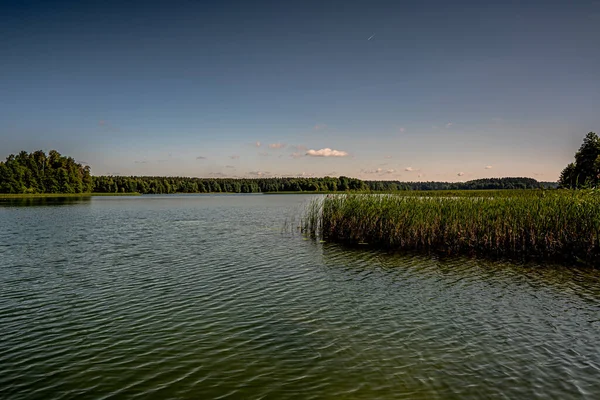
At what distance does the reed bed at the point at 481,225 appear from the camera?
49.8 ft

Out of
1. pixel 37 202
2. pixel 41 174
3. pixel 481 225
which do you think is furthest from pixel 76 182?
pixel 481 225

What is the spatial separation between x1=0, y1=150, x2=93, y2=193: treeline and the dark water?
9059 centimetres

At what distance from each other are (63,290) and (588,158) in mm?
72723

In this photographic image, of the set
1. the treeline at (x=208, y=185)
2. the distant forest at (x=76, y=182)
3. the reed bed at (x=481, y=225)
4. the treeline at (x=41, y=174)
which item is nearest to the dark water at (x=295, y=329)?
the reed bed at (x=481, y=225)

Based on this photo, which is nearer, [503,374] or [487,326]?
[503,374]

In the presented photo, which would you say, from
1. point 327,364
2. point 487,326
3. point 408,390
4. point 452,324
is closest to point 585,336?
point 487,326

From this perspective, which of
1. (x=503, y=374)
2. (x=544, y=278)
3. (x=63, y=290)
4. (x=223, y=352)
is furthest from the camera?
(x=544, y=278)

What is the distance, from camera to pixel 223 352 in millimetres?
6668

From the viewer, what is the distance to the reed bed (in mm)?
15172

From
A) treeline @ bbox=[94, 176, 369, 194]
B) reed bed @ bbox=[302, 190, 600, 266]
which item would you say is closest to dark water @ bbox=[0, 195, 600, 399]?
reed bed @ bbox=[302, 190, 600, 266]

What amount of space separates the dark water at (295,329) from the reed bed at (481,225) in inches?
87.7

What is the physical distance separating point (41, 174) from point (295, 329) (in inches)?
4318

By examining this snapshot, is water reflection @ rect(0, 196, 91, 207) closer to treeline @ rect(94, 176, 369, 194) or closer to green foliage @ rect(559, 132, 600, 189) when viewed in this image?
treeline @ rect(94, 176, 369, 194)

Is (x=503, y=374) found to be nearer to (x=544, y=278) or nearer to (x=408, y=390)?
(x=408, y=390)
